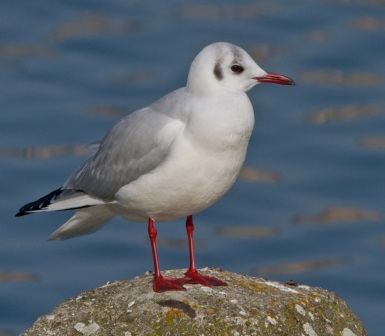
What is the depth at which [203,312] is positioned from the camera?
346 inches

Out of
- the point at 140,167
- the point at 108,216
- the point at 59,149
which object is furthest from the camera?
the point at 59,149

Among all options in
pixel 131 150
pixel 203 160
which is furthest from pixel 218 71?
pixel 131 150

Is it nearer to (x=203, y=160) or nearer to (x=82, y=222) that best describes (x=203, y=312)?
(x=203, y=160)

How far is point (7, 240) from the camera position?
17.9m

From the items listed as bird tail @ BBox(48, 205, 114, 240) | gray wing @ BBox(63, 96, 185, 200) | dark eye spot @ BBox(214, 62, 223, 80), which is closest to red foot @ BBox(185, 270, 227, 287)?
gray wing @ BBox(63, 96, 185, 200)

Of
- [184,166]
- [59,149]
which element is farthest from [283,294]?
[59,149]

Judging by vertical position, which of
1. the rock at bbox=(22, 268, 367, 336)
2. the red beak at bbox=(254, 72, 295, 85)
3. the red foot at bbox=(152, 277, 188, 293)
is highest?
the red beak at bbox=(254, 72, 295, 85)

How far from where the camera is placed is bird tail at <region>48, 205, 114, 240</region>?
10.4m

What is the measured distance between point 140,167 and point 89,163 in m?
0.96

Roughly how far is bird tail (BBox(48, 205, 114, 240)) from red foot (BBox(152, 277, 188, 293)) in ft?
3.90

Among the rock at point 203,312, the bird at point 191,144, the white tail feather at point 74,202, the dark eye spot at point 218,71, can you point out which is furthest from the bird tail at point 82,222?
the dark eye spot at point 218,71

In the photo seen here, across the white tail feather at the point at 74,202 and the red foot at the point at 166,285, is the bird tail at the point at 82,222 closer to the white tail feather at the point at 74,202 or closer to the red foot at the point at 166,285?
the white tail feather at the point at 74,202

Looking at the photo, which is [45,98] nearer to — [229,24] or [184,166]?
[229,24]

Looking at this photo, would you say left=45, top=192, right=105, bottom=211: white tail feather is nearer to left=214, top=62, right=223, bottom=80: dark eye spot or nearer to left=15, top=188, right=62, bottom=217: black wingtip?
left=15, top=188, right=62, bottom=217: black wingtip
